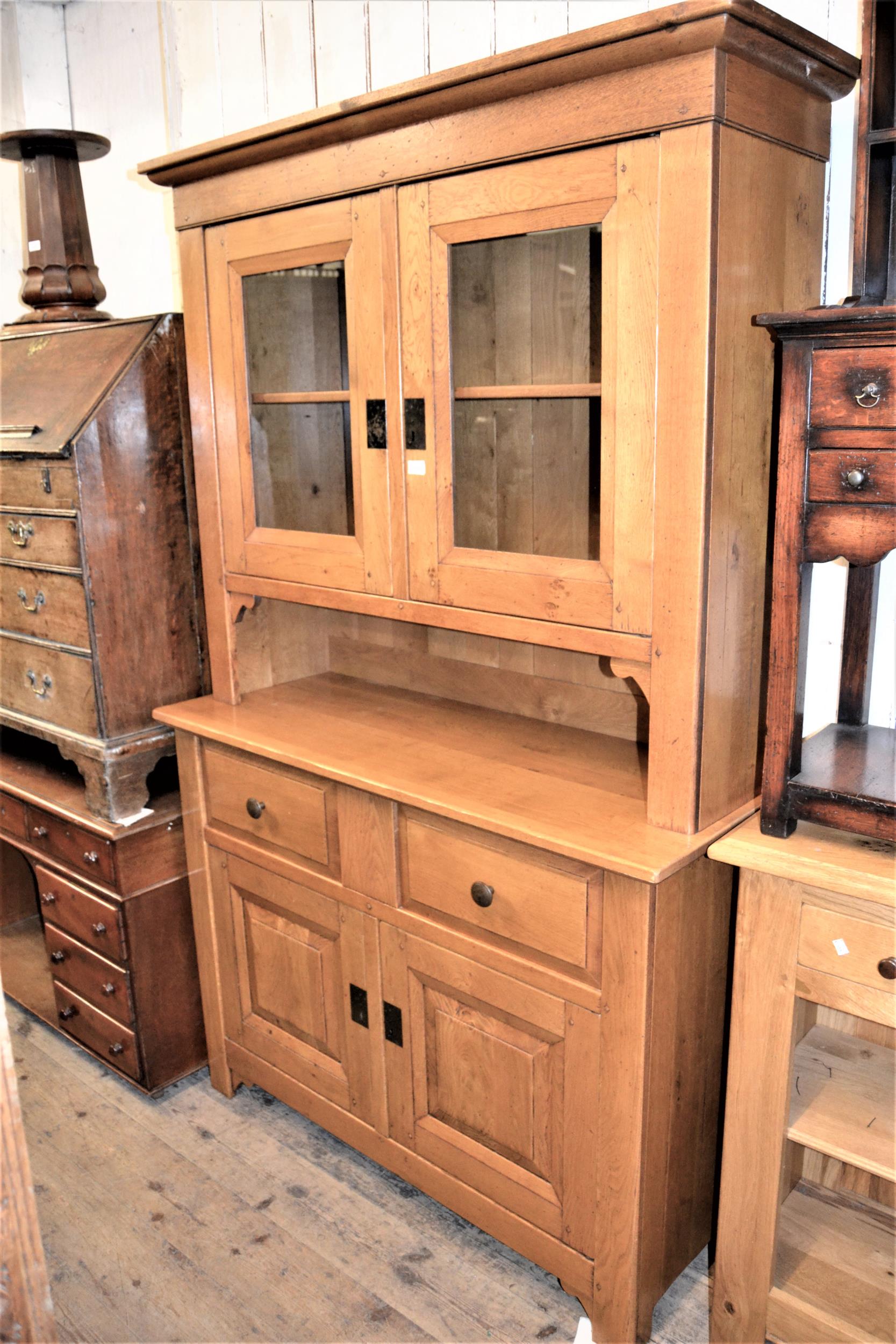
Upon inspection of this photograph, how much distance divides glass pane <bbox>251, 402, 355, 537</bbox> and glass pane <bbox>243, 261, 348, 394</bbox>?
5 cm

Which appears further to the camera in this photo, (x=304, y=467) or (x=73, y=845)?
(x=73, y=845)

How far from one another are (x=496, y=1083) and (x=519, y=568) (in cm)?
86

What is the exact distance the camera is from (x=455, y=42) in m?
2.01

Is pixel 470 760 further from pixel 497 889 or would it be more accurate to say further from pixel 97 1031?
pixel 97 1031

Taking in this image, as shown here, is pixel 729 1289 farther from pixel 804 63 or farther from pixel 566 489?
pixel 804 63

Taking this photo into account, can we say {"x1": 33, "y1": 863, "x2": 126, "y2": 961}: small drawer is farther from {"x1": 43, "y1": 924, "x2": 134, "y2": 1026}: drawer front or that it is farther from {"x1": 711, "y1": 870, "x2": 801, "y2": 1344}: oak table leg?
{"x1": 711, "y1": 870, "x2": 801, "y2": 1344}: oak table leg

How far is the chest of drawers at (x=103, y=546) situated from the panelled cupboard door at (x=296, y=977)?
35 cm

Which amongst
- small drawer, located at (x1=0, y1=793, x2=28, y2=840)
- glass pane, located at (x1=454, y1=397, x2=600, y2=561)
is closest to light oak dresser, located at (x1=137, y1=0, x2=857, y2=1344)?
glass pane, located at (x1=454, y1=397, x2=600, y2=561)

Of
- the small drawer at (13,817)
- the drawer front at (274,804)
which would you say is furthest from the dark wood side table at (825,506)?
the small drawer at (13,817)

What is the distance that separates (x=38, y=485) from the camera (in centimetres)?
213

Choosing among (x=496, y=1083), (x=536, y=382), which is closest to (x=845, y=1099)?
(x=496, y=1083)

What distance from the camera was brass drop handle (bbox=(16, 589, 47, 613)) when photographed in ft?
7.28

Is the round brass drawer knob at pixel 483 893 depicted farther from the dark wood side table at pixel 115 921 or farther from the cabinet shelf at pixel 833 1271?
the dark wood side table at pixel 115 921

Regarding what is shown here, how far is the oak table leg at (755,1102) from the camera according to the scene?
1.46m
